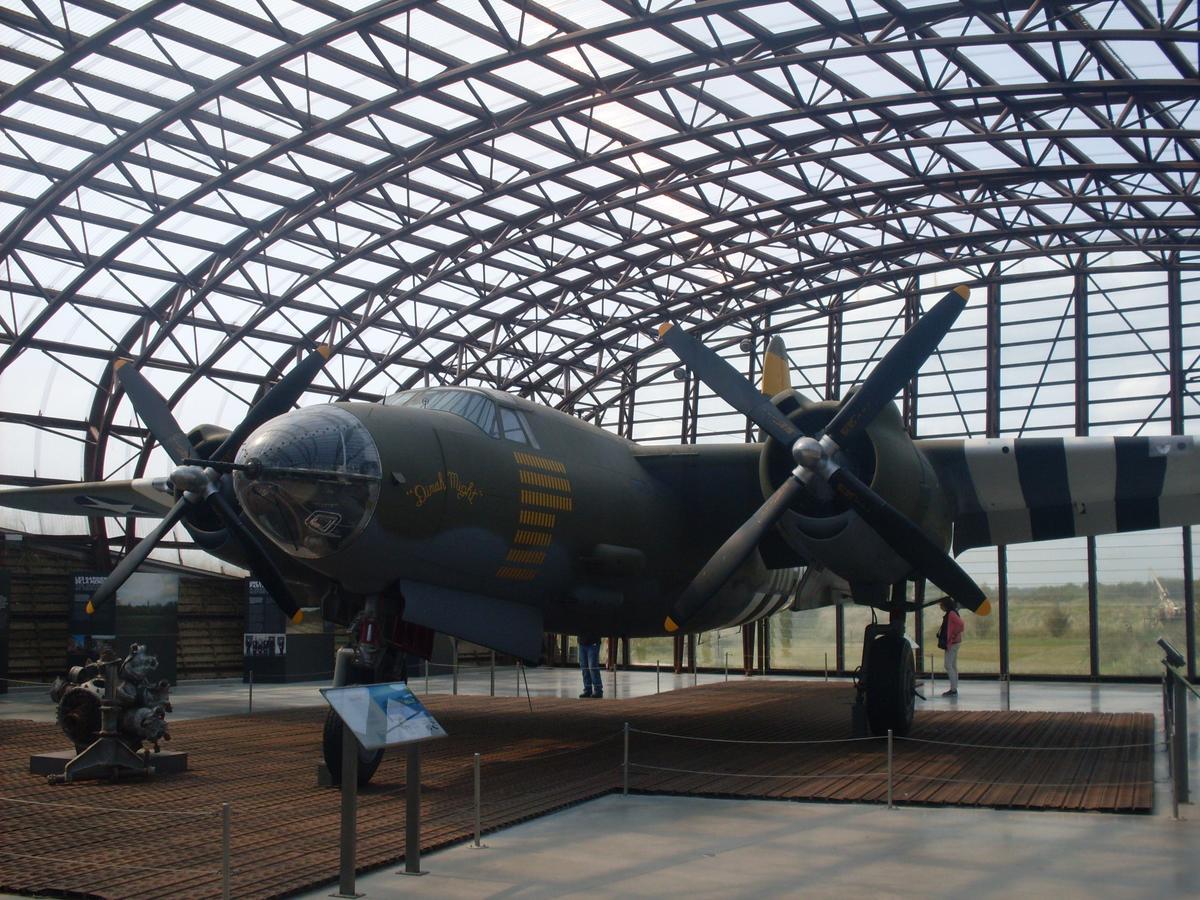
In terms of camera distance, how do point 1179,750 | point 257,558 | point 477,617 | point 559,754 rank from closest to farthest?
point 1179,750 → point 477,617 → point 257,558 → point 559,754

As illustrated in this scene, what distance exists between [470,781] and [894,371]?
21.6 ft

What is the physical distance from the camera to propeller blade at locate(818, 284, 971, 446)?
12.7 m

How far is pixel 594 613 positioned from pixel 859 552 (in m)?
3.75

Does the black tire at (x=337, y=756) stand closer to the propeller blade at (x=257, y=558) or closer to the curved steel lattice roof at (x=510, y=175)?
the propeller blade at (x=257, y=558)

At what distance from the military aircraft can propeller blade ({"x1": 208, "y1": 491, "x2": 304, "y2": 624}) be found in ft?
0.10

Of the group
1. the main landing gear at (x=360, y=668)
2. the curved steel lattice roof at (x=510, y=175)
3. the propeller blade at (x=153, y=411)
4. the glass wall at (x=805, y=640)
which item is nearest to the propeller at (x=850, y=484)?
the main landing gear at (x=360, y=668)

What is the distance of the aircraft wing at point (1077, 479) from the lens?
14680 millimetres

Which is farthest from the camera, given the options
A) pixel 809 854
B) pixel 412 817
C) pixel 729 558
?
pixel 729 558

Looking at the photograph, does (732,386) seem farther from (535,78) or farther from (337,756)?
(535,78)

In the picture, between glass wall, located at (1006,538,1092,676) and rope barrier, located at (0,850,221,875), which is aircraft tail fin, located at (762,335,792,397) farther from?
glass wall, located at (1006,538,1092,676)

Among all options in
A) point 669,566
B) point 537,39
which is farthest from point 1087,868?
point 537,39

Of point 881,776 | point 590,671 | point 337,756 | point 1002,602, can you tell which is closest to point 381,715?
point 337,756

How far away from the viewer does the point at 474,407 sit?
12.9m

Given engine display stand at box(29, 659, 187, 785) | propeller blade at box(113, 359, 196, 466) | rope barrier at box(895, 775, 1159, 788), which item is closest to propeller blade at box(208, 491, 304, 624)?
engine display stand at box(29, 659, 187, 785)
